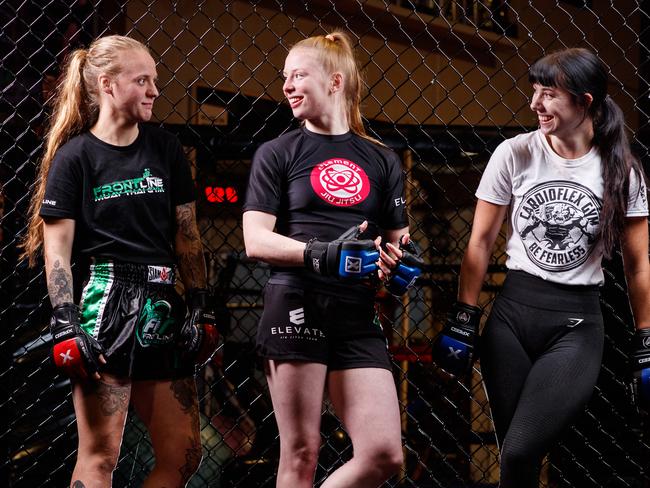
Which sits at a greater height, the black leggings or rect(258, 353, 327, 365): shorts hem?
rect(258, 353, 327, 365): shorts hem

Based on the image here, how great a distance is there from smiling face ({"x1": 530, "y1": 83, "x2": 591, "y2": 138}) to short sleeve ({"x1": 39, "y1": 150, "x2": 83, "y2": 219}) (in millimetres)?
1201

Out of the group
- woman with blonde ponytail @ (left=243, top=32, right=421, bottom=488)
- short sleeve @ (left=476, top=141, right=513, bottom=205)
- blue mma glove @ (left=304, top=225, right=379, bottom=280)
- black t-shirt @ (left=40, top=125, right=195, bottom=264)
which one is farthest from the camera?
short sleeve @ (left=476, top=141, right=513, bottom=205)

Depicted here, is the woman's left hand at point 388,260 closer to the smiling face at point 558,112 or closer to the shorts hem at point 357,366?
the shorts hem at point 357,366

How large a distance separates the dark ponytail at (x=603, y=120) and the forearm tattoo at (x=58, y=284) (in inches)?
52.6

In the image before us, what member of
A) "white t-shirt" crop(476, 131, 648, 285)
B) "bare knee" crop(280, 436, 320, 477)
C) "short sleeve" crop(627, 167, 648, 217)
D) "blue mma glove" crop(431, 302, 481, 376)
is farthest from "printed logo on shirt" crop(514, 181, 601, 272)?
"bare knee" crop(280, 436, 320, 477)

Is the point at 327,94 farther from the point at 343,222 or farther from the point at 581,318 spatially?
the point at 581,318

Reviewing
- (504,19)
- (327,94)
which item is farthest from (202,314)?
(504,19)

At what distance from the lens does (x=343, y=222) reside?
1937mm

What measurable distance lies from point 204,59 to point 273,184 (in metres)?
2.69

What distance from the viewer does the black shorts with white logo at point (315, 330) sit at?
74.1 inches

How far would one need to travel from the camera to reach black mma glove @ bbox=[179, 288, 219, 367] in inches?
79.8

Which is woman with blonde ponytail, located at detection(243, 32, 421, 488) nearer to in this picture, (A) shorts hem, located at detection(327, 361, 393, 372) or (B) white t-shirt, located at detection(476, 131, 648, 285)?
(A) shorts hem, located at detection(327, 361, 393, 372)

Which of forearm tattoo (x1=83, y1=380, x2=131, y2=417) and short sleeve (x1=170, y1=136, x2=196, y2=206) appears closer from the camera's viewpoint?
forearm tattoo (x1=83, y1=380, x2=131, y2=417)

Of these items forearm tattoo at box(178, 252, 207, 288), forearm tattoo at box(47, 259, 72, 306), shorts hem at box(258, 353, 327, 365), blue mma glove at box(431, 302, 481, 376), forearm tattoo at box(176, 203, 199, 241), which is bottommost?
blue mma glove at box(431, 302, 481, 376)
